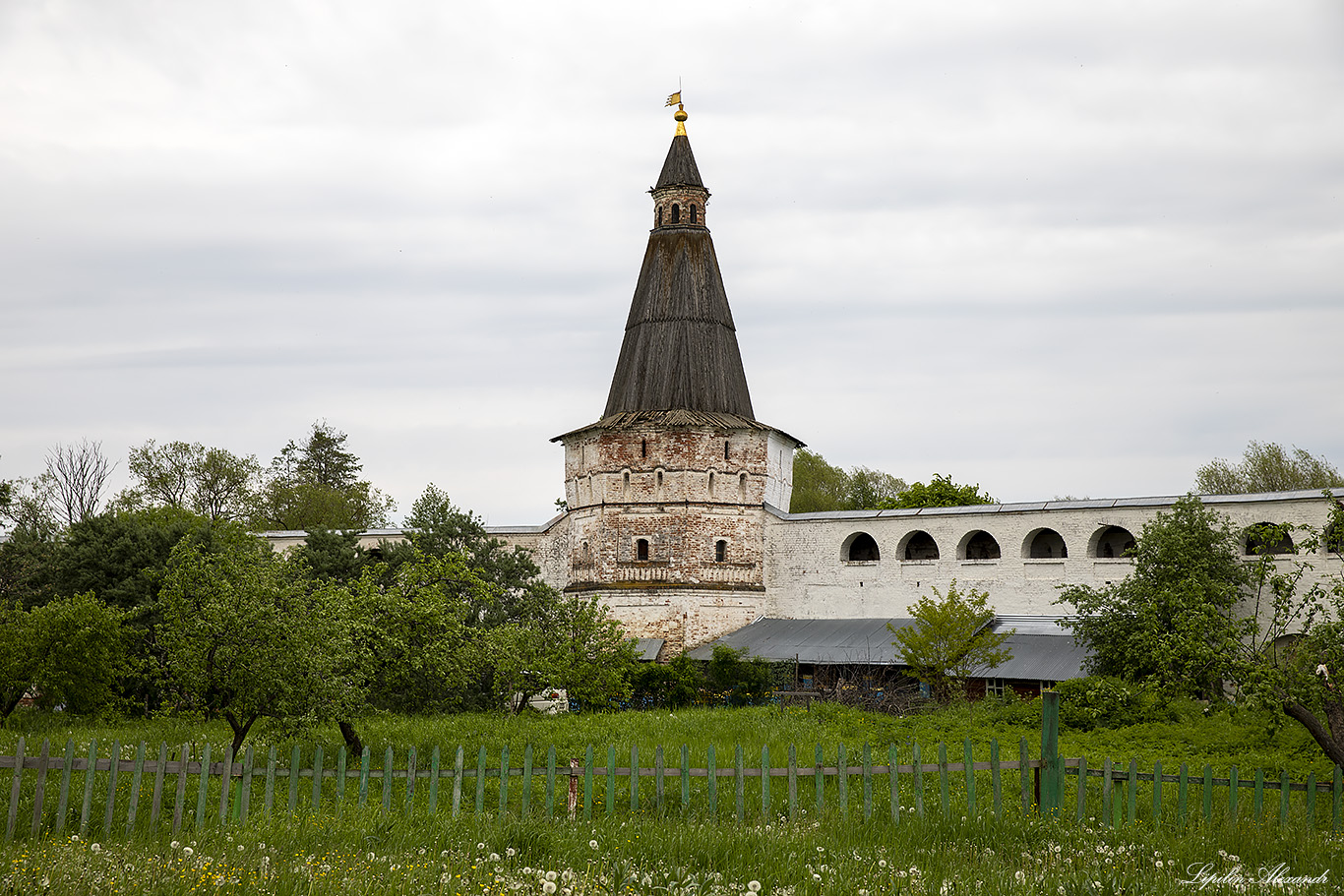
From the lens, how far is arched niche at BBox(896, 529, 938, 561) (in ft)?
113

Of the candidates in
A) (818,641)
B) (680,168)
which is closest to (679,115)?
(680,168)

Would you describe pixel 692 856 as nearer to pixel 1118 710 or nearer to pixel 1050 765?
pixel 1050 765

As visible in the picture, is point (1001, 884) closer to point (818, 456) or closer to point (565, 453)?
point (565, 453)

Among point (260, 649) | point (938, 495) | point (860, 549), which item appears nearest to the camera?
point (260, 649)

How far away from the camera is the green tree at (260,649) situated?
47.7 ft

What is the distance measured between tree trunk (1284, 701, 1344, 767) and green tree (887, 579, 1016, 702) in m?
14.3

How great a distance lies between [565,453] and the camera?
121 ft

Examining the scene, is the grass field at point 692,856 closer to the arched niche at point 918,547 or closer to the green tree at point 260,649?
the green tree at point 260,649

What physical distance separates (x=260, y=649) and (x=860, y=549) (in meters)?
24.0

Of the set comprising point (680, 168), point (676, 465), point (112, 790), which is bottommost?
point (112, 790)

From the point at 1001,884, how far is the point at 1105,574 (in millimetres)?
24350

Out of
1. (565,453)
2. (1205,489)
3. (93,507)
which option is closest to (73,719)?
(565,453)

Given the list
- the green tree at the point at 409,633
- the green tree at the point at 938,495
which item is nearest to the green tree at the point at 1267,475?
the green tree at the point at 938,495

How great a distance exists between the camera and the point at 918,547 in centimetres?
3500
